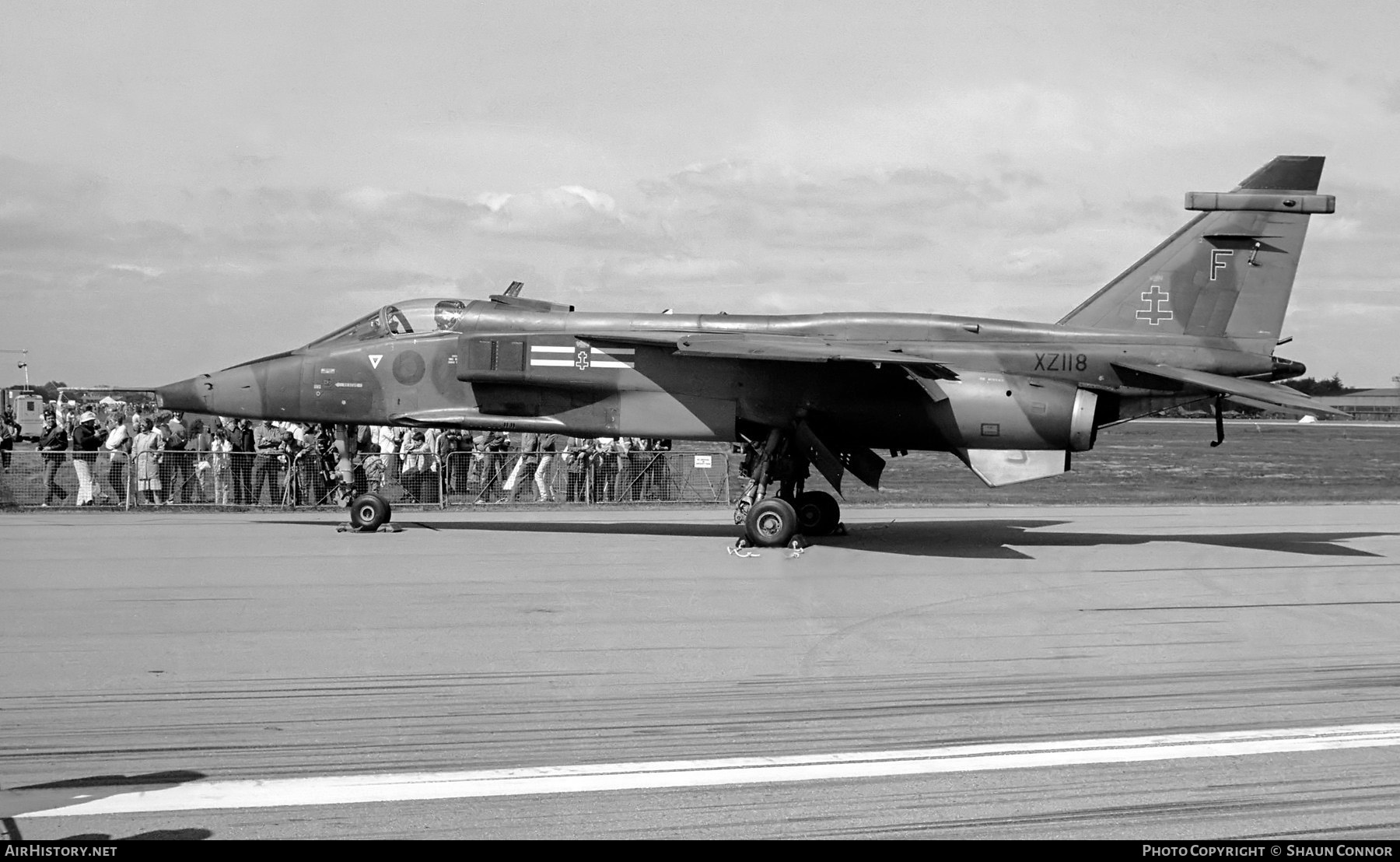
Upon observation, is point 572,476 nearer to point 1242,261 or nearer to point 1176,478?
point 1242,261

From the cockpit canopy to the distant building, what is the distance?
10195 cm

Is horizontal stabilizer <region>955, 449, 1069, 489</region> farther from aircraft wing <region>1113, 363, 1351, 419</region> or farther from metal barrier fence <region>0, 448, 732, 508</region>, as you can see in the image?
metal barrier fence <region>0, 448, 732, 508</region>

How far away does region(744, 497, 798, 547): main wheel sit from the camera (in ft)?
48.4

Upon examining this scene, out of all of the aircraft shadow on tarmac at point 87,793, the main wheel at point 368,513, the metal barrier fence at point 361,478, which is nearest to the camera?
the aircraft shadow on tarmac at point 87,793

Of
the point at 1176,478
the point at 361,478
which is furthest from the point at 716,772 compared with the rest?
the point at 1176,478

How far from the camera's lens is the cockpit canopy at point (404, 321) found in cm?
1634

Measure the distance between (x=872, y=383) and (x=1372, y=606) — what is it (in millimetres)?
6343

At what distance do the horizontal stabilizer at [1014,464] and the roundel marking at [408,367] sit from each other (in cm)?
720

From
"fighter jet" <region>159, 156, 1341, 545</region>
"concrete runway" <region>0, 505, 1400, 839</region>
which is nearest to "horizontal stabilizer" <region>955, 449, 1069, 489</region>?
"fighter jet" <region>159, 156, 1341, 545</region>

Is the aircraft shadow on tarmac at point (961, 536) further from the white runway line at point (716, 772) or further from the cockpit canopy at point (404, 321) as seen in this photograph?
the white runway line at point (716, 772)

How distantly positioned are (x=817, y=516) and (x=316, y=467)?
9.25m

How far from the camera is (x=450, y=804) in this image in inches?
207

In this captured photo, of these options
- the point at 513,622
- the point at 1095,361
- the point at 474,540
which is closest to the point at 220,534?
the point at 474,540

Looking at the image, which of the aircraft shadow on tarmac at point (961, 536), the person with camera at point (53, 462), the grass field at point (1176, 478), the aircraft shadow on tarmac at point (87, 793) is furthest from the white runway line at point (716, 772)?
the person with camera at point (53, 462)
